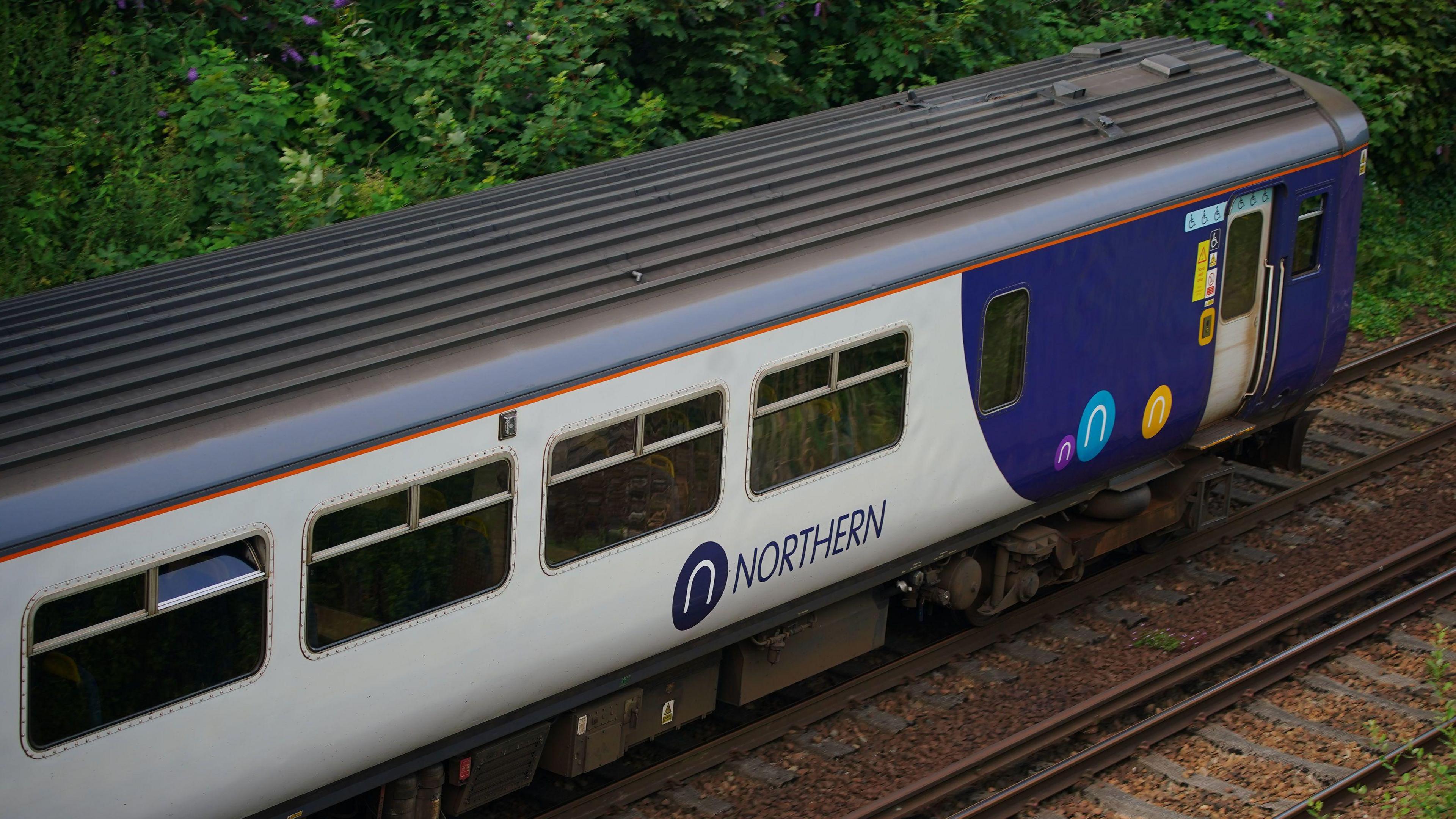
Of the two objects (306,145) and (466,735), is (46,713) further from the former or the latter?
(306,145)

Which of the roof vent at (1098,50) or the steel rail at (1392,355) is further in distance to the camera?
the steel rail at (1392,355)

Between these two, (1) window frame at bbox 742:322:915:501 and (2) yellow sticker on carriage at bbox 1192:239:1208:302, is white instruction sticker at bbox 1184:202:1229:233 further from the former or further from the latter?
(1) window frame at bbox 742:322:915:501

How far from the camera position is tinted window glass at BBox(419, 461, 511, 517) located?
21.7 ft

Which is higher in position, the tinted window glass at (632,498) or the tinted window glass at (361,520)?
the tinted window glass at (361,520)

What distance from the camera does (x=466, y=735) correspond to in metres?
7.20

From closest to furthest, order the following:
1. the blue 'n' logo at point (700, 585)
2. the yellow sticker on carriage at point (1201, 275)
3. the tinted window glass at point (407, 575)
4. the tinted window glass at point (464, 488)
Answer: the tinted window glass at point (407, 575), the tinted window glass at point (464, 488), the blue 'n' logo at point (700, 585), the yellow sticker on carriage at point (1201, 275)

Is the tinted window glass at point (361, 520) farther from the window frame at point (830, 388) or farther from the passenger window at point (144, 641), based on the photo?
the window frame at point (830, 388)

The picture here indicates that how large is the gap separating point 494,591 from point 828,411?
221cm

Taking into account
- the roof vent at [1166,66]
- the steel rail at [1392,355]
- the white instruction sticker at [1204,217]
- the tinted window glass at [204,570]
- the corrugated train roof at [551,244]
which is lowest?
the steel rail at [1392,355]

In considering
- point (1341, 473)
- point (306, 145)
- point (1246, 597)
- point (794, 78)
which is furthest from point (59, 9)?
point (1341, 473)

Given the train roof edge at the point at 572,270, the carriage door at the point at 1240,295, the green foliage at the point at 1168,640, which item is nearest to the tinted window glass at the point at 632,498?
the train roof edge at the point at 572,270

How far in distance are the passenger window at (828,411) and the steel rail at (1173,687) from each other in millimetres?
1951

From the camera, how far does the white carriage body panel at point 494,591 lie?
19.1 feet

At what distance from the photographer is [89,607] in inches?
223
